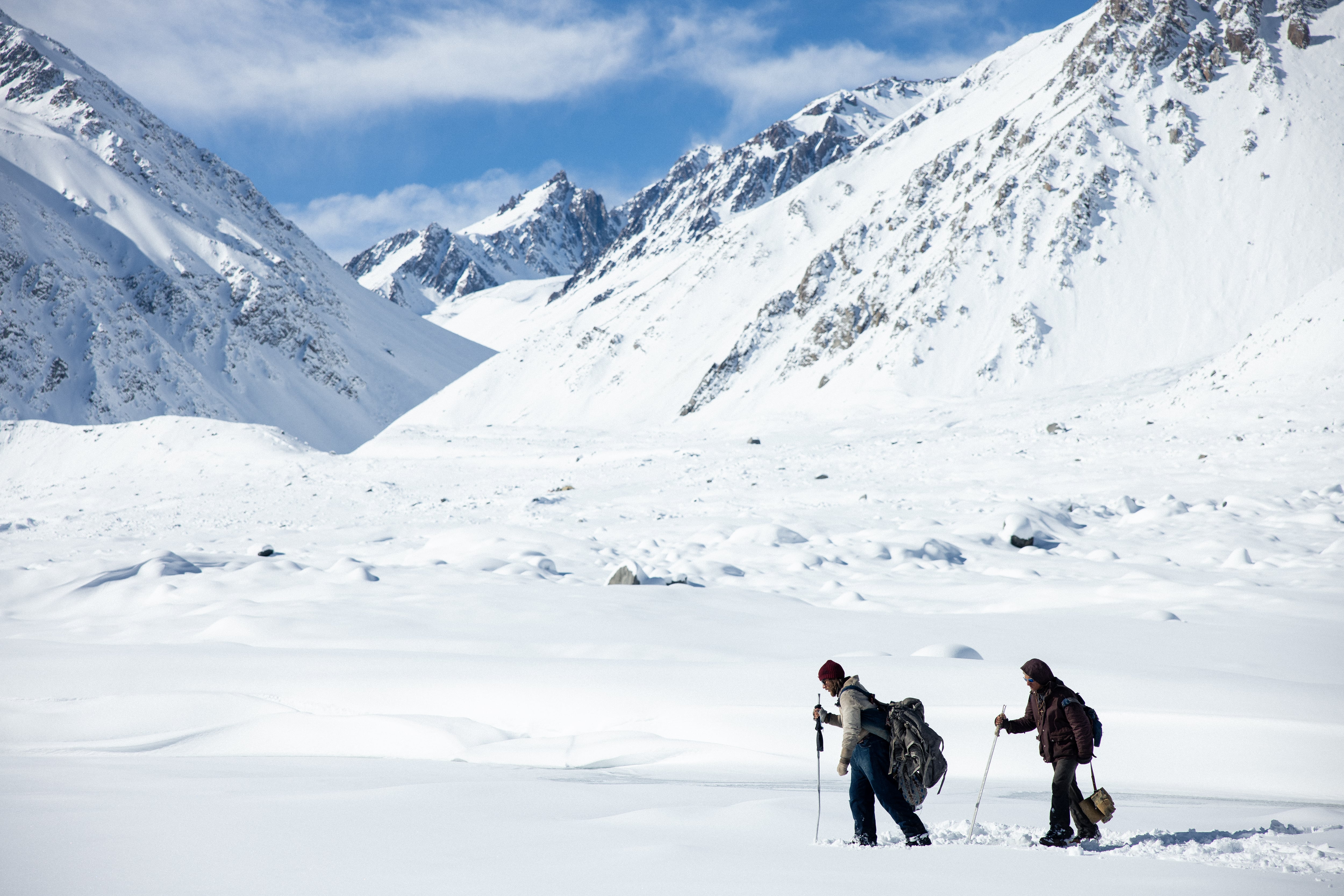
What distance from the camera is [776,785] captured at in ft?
20.9

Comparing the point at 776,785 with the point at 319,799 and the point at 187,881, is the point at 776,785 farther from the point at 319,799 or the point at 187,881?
the point at 187,881

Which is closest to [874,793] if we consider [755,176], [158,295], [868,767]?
[868,767]

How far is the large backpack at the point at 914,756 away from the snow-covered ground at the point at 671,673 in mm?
325

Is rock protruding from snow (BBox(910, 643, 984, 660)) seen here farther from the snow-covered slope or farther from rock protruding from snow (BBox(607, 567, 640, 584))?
the snow-covered slope

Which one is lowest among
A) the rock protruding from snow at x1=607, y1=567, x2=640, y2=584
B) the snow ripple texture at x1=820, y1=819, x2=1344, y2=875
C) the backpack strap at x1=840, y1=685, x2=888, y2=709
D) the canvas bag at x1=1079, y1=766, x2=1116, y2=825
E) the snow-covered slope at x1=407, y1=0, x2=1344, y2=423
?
the snow ripple texture at x1=820, y1=819, x2=1344, y2=875

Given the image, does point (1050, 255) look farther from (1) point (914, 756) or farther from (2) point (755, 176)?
(2) point (755, 176)

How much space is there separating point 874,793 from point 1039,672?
1222 mm

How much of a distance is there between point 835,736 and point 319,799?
4662 mm

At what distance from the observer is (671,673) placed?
342 inches

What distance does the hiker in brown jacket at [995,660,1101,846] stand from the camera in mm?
4879

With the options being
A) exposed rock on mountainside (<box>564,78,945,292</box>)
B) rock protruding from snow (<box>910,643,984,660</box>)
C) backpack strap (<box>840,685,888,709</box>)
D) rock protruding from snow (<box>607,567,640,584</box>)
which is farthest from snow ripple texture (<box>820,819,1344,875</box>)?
exposed rock on mountainside (<box>564,78,945,292</box>)

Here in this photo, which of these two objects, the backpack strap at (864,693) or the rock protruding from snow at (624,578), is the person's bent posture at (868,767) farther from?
the rock protruding from snow at (624,578)

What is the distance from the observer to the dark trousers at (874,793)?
4.86m

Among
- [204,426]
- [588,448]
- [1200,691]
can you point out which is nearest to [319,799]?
[1200,691]
